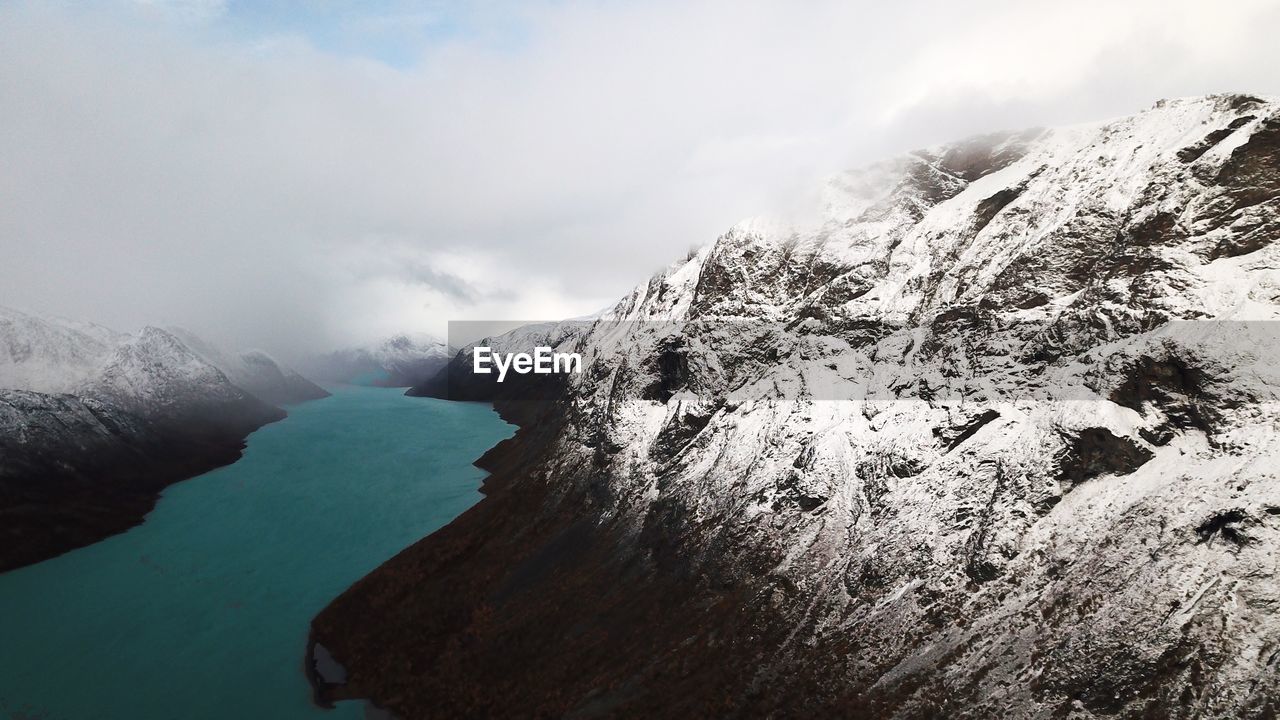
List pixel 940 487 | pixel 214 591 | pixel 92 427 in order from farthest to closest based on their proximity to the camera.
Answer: pixel 92 427 → pixel 214 591 → pixel 940 487

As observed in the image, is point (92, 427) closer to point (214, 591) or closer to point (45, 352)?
point (45, 352)

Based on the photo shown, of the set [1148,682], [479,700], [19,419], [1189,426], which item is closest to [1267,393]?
[1189,426]

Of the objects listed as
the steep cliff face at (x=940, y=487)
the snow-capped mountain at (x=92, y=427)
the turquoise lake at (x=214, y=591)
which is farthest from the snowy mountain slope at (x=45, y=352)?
the steep cliff face at (x=940, y=487)

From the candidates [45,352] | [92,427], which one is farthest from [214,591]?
[45,352]

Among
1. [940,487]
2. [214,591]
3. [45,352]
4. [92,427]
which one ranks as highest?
[45,352]

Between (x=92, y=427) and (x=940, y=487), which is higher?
(x=92, y=427)

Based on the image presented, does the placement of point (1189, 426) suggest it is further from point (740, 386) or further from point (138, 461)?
point (138, 461)

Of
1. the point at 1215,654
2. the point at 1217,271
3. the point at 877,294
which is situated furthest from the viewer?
the point at 877,294
